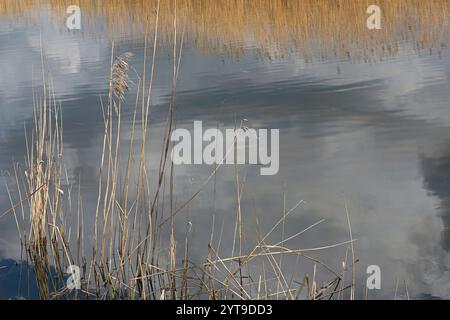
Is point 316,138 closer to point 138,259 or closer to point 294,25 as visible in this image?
point 138,259

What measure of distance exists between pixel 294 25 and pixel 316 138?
4.55m

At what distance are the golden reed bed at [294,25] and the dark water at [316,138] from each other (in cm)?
36

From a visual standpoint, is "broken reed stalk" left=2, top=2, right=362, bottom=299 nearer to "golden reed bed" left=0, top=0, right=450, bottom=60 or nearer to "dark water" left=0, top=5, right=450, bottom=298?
"dark water" left=0, top=5, right=450, bottom=298

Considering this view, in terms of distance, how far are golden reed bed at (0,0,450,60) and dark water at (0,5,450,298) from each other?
0.36 metres

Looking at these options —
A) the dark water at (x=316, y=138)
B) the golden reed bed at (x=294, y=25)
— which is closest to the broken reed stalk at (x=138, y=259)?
the dark water at (x=316, y=138)

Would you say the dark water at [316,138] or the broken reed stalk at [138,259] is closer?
the broken reed stalk at [138,259]

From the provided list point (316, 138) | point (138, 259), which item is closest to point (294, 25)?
point (316, 138)

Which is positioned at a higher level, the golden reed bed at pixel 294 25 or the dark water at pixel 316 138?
the golden reed bed at pixel 294 25

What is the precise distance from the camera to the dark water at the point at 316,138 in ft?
12.8

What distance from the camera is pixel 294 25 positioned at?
32.2 ft

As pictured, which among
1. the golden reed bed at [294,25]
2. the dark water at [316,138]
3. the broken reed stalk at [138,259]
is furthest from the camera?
the golden reed bed at [294,25]

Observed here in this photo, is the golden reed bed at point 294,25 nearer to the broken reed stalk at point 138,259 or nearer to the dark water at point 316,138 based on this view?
the dark water at point 316,138

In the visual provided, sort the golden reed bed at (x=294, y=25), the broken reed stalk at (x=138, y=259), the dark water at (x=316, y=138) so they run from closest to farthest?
the broken reed stalk at (x=138, y=259)
the dark water at (x=316, y=138)
the golden reed bed at (x=294, y=25)

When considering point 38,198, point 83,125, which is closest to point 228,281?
point 38,198
